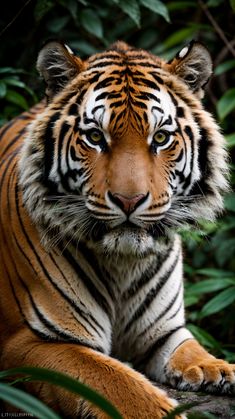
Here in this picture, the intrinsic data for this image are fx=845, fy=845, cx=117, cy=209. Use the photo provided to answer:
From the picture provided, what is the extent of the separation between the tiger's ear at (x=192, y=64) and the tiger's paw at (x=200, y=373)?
4.43 feet

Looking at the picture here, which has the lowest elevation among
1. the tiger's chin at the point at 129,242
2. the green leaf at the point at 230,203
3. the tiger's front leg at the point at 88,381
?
the tiger's front leg at the point at 88,381

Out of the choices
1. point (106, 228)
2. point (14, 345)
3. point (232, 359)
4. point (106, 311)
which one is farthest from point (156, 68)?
point (232, 359)

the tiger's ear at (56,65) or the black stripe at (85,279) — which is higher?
Answer: the tiger's ear at (56,65)

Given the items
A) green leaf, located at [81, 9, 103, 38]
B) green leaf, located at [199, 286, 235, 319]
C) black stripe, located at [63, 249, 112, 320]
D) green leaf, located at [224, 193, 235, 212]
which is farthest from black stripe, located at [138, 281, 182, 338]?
green leaf, located at [81, 9, 103, 38]

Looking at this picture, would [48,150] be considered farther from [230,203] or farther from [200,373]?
[230,203]

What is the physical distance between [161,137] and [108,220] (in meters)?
0.51

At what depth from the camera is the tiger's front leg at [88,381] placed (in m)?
3.59

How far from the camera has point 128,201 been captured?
3584mm

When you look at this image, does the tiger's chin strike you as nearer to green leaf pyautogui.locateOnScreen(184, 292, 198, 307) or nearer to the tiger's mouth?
the tiger's mouth

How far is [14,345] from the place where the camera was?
13.4 feet

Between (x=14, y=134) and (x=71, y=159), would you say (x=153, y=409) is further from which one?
(x=14, y=134)

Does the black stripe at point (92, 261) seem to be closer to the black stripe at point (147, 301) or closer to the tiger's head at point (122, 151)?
the tiger's head at point (122, 151)

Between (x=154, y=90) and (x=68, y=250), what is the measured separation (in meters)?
0.89

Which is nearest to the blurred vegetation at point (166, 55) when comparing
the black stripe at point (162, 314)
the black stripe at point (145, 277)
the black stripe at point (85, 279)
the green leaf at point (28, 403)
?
the black stripe at point (145, 277)
